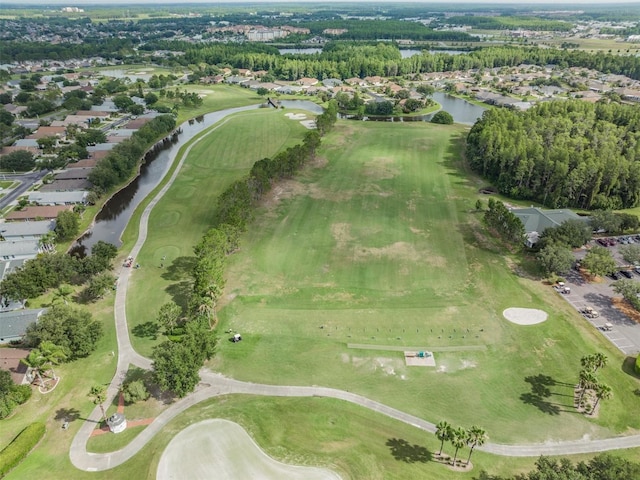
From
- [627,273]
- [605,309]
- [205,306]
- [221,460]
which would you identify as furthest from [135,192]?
[627,273]

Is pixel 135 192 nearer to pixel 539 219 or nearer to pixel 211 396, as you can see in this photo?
pixel 211 396

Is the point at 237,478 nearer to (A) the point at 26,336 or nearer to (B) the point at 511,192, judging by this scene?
(A) the point at 26,336

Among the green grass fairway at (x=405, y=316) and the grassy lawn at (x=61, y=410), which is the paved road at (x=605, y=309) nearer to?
the green grass fairway at (x=405, y=316)

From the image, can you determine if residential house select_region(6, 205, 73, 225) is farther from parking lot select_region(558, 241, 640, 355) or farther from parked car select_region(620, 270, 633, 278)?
parked car select_region(620, 270, 633, 278)

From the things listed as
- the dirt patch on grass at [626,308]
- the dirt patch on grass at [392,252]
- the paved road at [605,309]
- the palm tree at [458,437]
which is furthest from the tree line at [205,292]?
the dirt patch on grass at [626,308]

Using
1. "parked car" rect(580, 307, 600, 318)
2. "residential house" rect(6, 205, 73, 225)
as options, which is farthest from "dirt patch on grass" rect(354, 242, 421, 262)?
"residential house" rect(6, 205, 73, 225)
